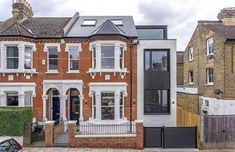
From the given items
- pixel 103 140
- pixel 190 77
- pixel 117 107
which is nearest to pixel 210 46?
pixel 190 77

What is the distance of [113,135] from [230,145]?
6.91 metres

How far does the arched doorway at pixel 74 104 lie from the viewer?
23.8m

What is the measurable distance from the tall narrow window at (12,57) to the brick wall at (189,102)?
55.2 feet

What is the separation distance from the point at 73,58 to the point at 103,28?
3463 mm

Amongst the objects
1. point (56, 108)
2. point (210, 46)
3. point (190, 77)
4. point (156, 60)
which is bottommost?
point (56, 108)

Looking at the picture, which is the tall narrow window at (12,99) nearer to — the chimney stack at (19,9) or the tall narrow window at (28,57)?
the tall narrow window at (28,57)

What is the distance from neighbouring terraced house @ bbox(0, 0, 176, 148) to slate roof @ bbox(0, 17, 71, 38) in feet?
0.25

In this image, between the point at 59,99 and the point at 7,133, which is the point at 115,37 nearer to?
the point at 59,99

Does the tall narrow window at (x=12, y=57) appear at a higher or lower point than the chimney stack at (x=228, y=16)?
lower

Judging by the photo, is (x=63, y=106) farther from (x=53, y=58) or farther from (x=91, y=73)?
(x=53, y=58)

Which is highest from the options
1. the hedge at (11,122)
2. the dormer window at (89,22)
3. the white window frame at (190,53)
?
the dormer window at (89,22)

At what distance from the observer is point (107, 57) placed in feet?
71.2

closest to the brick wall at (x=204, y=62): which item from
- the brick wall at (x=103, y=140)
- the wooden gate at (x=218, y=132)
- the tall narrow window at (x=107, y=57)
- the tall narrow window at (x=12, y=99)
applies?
the wooden gate at (x=218, y=132)

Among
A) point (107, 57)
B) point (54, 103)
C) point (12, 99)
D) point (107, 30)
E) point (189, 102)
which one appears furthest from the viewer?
point (189, 102)
